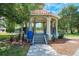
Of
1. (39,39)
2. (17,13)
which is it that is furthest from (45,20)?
(17,13)

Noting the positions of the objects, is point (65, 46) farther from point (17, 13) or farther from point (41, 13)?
point (17, 13)

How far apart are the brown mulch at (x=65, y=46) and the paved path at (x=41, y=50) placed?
0.28ft

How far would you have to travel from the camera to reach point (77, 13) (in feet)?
21.5

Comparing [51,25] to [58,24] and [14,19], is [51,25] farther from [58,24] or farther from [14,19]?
[14,19]

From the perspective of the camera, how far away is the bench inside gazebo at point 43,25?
21.4 ft

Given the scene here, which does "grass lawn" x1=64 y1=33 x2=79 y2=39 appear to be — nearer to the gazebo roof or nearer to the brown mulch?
the brown mulch

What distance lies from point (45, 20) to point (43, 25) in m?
0.09

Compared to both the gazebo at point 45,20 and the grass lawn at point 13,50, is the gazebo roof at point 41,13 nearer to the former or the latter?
the gazebo at point 45,20

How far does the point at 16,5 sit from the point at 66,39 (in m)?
1.02

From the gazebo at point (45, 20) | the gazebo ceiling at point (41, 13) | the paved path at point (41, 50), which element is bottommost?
the paved path at point (41, 50)

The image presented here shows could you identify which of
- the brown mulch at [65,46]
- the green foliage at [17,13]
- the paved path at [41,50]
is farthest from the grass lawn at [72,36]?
the green foliage at [17,13]

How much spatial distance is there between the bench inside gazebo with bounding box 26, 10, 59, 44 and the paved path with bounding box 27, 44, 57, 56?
0.09 metres

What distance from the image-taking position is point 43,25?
657 centimetres

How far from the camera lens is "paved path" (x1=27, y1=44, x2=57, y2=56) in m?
6.50
